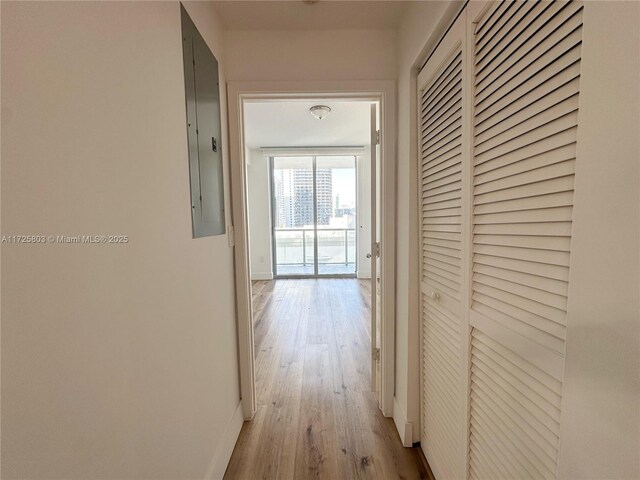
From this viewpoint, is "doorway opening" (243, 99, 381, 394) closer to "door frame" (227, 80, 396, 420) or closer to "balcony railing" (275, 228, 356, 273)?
"balcony railing" (275, 228, 356, 273)

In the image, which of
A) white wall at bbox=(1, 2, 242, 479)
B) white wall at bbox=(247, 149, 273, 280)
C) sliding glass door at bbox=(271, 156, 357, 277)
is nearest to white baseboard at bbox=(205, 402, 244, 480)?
white wall at bbox=(1, 2, 242, 479)

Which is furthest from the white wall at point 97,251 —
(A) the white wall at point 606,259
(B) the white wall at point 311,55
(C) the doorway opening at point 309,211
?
(C) the doorway opening at point 309,211

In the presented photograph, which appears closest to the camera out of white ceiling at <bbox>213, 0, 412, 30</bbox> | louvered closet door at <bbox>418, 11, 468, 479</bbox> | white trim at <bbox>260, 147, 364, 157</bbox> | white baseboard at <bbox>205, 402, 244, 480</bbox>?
louvered closet door at <bbox>418, 11, 468, 479</bbox>

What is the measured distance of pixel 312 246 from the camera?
5.68 m

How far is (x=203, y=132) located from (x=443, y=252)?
3.92ft

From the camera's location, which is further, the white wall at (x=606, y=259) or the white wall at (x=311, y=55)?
the white wall at (x=311, y=55)

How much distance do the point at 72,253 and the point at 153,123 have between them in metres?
0.50

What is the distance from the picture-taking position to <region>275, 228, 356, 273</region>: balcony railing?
564cm

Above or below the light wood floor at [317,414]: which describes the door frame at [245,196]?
above

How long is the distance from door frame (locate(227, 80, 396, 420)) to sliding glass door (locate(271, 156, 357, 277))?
3854mm

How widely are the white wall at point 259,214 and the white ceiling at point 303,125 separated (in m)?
0.40

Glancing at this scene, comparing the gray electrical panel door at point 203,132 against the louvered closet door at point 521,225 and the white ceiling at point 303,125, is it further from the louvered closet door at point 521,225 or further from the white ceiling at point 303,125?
the white ceiling at point 303,125

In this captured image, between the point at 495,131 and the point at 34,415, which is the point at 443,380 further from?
the point at 34,415

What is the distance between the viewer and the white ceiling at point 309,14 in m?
1.36
